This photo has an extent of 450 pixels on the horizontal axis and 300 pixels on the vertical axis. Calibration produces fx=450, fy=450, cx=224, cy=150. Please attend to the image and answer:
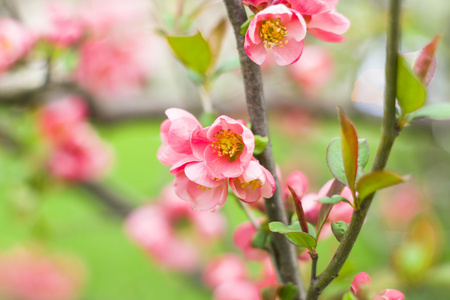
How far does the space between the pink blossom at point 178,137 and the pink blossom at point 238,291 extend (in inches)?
8.0

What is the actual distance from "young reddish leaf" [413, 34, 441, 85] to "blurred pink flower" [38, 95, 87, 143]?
911mm

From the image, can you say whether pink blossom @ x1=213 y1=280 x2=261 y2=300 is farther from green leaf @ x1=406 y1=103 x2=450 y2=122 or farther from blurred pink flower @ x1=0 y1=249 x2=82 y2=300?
blurred pink flower @ x1=0 y1=249 x2=82 y2=300

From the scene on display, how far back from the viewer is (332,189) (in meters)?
0.28

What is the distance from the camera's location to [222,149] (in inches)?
11.3

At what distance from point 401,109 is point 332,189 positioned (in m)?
0.07

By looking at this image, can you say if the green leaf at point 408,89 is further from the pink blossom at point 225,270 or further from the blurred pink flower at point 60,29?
the blurred pink flower at point 60,29

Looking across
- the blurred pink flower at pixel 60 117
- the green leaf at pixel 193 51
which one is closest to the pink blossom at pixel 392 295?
the green leaf at pixel 193 51

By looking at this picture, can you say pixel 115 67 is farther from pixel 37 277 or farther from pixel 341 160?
pixel 341 160

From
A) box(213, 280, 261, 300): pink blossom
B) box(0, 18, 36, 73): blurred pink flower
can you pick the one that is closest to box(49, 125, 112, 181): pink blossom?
box(0, 18, 36, 73): blurred pink flower

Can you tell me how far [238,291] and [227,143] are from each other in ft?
0.69

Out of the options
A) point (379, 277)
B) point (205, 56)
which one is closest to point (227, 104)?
point (379, 277)

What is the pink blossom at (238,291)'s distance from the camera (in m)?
0.44

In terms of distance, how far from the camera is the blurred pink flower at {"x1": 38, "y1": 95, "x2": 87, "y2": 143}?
3.42 feet

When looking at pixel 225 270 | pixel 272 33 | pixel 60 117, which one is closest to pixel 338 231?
pixel 272 33
